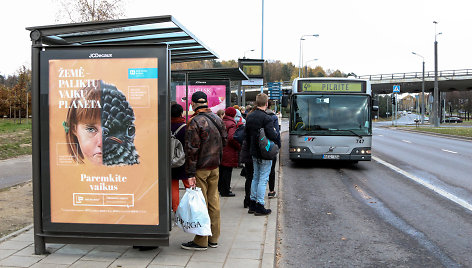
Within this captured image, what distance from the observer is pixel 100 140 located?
4508 millimetres

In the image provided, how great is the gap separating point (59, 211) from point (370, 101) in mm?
10481

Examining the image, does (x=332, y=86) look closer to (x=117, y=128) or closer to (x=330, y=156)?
(x=330, y=156)

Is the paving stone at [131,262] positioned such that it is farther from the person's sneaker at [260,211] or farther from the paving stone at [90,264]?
the person's sneaker at [260,211]

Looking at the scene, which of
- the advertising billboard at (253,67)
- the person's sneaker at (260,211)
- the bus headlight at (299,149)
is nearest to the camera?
the person's sneaker at (260,211)

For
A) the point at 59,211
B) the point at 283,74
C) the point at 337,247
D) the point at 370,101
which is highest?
the point at 283,74

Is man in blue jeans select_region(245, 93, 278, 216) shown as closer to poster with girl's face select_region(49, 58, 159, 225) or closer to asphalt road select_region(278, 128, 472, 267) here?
asphalt road select_region(278, 128, 472, 267)

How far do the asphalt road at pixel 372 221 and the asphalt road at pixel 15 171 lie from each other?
21.2 feet

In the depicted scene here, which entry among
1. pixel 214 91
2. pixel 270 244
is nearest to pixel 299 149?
pixel 214 91

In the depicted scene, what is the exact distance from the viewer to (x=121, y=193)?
452 centimetres

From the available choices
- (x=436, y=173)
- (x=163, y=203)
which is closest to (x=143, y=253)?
(x=163, y=203)

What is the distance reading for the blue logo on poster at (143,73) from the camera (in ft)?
14.4

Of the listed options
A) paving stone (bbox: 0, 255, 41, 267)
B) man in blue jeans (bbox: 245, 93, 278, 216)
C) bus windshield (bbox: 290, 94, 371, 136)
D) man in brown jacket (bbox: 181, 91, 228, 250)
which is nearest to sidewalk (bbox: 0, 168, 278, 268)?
paving stone (bbox: 0, 255, 41, 267)

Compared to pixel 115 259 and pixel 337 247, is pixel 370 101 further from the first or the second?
pixel 115 259

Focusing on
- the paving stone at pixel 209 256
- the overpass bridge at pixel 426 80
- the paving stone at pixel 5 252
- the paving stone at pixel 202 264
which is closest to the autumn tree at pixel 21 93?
the overpass bridge at pixel 426 80
